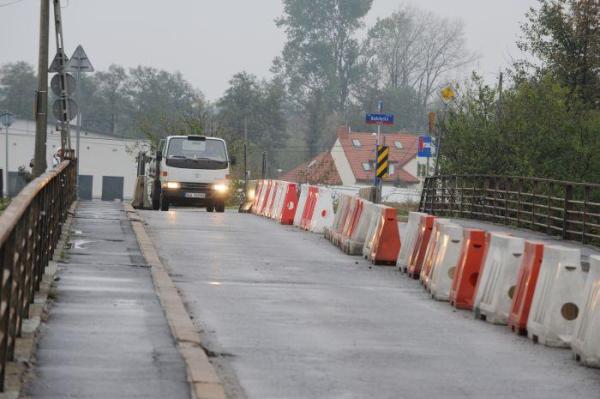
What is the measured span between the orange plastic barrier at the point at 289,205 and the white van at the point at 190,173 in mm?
6522

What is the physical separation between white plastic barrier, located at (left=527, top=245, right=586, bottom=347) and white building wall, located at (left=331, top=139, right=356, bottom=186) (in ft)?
364

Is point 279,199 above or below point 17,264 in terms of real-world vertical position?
below

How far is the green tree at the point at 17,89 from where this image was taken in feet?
474

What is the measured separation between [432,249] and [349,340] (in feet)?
15.1

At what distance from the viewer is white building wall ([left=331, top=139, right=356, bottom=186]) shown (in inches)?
4820

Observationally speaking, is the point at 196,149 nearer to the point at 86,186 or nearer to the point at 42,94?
the point at 42,94

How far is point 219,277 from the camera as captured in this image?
15.0 m

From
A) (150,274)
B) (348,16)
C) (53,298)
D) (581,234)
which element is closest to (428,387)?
(53,298)

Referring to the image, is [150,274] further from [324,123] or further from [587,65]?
[324,123]

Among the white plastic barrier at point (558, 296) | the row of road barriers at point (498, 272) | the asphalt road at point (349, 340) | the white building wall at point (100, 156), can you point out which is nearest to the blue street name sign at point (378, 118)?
the row of road barriers at point (498, 272)

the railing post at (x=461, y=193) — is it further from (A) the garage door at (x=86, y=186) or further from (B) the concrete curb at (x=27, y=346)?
(A) the garage door at (x=86, y=186)

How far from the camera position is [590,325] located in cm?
941

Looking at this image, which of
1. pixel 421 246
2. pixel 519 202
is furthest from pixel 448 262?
pixel 519 202

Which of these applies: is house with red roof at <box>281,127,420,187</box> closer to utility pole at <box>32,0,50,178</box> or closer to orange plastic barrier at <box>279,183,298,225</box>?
utility pole at <box>32,0,50,178</box>
